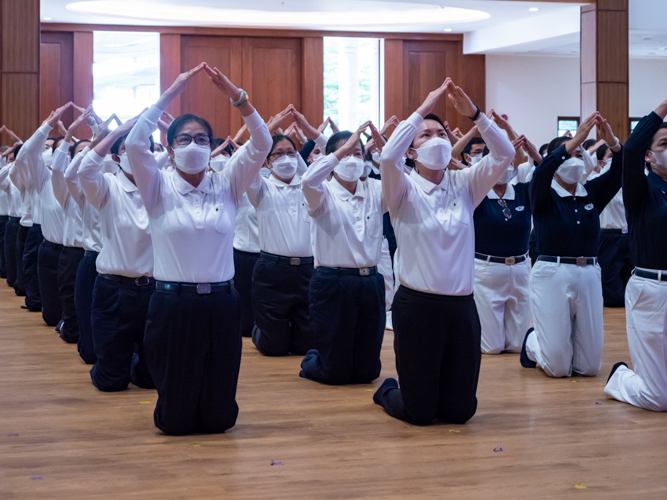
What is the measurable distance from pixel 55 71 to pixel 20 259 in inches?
258

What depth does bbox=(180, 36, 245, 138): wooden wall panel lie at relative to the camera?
15.1 metres

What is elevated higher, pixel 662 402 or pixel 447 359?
pixel 447 359

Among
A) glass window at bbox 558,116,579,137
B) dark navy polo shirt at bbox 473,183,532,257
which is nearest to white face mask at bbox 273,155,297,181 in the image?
dark navy polo shirt at bbox 473,183,532,257

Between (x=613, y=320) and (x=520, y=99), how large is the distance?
29.4 feet

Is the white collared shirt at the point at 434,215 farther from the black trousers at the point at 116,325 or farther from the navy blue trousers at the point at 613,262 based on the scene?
the navy blue trousers at the point at 613,262

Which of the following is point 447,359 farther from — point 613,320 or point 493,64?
point 493,64

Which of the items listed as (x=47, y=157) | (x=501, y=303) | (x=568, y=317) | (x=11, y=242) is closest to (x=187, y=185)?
(x=568, y=317)

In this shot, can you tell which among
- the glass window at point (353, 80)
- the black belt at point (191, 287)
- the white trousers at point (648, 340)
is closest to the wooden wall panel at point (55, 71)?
the glass window at point (353, 80)

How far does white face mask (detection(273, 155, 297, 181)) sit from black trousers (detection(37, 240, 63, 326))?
2183 mm

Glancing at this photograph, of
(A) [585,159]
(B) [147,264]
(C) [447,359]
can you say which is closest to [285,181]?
(B) [147,264]

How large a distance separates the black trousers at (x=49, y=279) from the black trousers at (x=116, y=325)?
229 cm

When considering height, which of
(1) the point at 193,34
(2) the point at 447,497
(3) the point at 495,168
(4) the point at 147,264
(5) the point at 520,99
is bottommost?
(2) the point at 447,497

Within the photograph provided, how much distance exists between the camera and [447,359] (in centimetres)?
402

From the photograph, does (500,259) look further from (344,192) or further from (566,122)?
(566,122)
